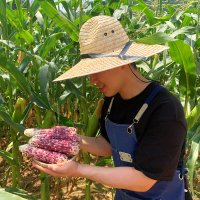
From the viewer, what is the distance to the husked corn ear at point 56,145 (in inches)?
41.3

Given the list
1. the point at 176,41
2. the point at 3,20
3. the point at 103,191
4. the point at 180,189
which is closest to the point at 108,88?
the point at 176,41

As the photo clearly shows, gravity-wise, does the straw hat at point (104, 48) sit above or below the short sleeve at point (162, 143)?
above

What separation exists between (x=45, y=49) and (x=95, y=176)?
0.71 meters

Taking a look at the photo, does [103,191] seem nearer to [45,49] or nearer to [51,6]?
[45,49]

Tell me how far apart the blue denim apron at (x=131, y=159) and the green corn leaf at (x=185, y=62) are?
283mm

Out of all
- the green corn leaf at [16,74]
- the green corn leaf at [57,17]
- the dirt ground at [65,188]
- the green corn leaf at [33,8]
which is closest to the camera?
the green corn leaf at [16,74]

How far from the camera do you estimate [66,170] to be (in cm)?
102

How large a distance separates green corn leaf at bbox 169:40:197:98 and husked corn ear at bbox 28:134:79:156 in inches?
22.1

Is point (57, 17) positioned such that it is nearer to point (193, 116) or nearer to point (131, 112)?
point (131, 112)

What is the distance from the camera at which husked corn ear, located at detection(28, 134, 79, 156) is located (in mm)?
1048

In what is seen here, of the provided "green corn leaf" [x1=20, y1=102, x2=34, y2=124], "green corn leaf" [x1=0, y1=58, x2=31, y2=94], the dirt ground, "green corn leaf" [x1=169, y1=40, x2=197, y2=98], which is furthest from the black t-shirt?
the dirt ground

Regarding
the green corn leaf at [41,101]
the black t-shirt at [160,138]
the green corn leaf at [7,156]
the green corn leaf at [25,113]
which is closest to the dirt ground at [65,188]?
the green corn leaf at [7,156]

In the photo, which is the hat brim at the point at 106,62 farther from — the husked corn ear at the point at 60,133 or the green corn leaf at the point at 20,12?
the green corn leaf at the point at 20,12

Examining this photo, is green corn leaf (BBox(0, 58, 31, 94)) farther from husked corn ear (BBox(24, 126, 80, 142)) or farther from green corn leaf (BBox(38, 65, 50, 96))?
husked corn ear (BBox(24, 126, 80, 142))
